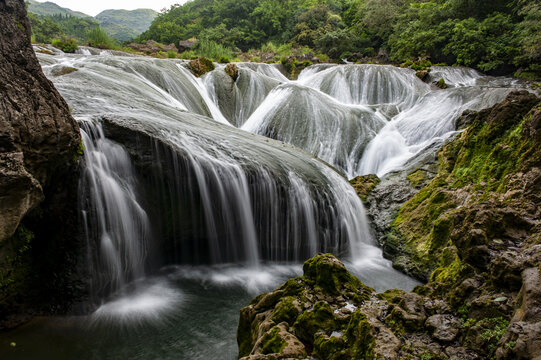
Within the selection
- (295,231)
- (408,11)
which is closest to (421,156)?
(295,231)

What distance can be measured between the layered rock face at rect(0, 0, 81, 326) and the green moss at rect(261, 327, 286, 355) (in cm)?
262

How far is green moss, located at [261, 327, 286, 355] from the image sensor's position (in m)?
2.25

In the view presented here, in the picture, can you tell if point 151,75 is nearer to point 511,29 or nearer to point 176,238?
point 176,238

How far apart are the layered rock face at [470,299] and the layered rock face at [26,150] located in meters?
2.56

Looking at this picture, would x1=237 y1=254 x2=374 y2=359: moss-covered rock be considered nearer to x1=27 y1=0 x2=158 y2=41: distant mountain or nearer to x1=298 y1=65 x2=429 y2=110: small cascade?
x1=298 y1=65 x2=429 y2=110: small cascade

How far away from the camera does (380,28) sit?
23.0 metres

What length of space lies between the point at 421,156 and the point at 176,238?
6.82 m

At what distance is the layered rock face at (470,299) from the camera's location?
1.92 meters

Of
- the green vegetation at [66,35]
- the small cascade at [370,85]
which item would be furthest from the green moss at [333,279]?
the green vegetation at [66,35]

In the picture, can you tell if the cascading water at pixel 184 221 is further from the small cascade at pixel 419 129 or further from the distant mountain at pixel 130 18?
the distant mountain at pixel 130 18

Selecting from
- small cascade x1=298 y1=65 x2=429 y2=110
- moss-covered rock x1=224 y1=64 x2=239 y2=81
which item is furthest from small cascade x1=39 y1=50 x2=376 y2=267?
small cascade x1=298 y1=65 x2=429 y2=110

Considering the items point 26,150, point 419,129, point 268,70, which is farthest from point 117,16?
point 26,150

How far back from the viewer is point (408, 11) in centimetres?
2077

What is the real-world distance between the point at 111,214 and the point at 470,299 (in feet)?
14.8
